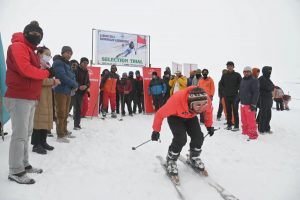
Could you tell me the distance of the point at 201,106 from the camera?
4059 millimetres

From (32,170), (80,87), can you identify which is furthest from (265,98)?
(32,170)

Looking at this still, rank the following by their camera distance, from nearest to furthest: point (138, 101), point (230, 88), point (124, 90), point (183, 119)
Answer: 1. point (183, 119)
2. point (230, 88)
3. point (124, 90)
4. point (138, 101)

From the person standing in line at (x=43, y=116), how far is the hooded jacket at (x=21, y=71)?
1.23 m

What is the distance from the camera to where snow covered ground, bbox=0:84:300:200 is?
3.60 m

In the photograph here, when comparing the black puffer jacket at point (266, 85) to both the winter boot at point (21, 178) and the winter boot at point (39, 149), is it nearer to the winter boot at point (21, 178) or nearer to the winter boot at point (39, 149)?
the winter boot at point (39, 149)

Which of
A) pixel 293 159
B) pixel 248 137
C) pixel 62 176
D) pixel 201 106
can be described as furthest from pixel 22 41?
pixel 248 137

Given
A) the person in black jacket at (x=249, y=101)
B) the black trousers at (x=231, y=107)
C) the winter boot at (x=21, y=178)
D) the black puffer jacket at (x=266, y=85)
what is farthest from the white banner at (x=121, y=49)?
the winter boot at (x=21, y=178)

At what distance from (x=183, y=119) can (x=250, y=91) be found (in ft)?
12.4

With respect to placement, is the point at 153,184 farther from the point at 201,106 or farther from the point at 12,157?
the point at 12,157

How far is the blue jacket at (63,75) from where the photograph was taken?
18.5ft

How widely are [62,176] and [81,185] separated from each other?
43 centimetres

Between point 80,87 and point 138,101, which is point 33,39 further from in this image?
point 138,101

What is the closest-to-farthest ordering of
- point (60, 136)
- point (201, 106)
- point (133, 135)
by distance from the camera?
point (201, 106) < point (60, 136) < point (133, 135)

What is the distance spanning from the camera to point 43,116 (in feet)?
16.2
